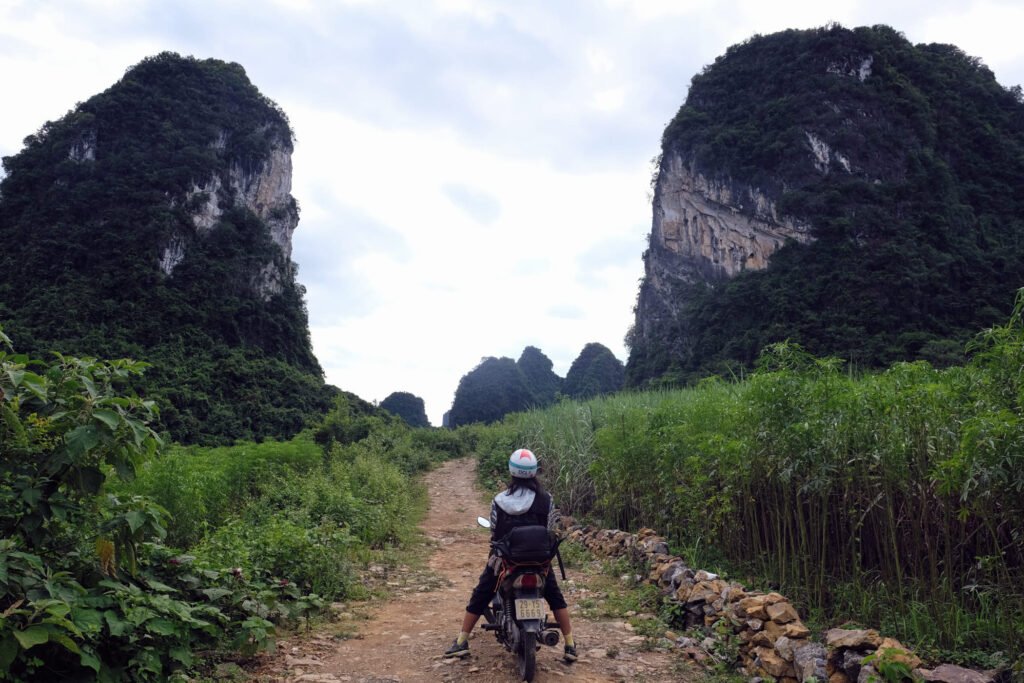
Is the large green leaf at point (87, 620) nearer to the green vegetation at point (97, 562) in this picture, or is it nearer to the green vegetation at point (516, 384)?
the green vegetation at point (97, 562)

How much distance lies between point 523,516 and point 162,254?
159 feet

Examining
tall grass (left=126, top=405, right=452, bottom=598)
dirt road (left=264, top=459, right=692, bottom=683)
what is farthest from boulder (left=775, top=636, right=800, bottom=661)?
tall grass (left=126, top=405, right=452, bottom=598)

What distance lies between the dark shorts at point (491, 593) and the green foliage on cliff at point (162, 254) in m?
28.3

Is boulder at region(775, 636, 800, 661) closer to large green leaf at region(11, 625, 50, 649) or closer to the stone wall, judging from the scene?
the stone wall

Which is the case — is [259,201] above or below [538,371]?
above

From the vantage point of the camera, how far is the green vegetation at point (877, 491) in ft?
12.5

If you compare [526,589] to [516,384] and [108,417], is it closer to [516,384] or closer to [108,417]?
[108,417]

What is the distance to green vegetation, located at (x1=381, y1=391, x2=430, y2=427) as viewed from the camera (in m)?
71.2

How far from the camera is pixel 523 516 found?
4.39 metres

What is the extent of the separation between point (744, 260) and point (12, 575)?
49.3 m

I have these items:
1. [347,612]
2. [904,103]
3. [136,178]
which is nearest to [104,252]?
[136,178]

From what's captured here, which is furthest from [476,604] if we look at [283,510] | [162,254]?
[162,254]

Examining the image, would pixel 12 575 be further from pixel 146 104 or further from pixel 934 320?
pixel 146 104

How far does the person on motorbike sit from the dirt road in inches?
8.7
